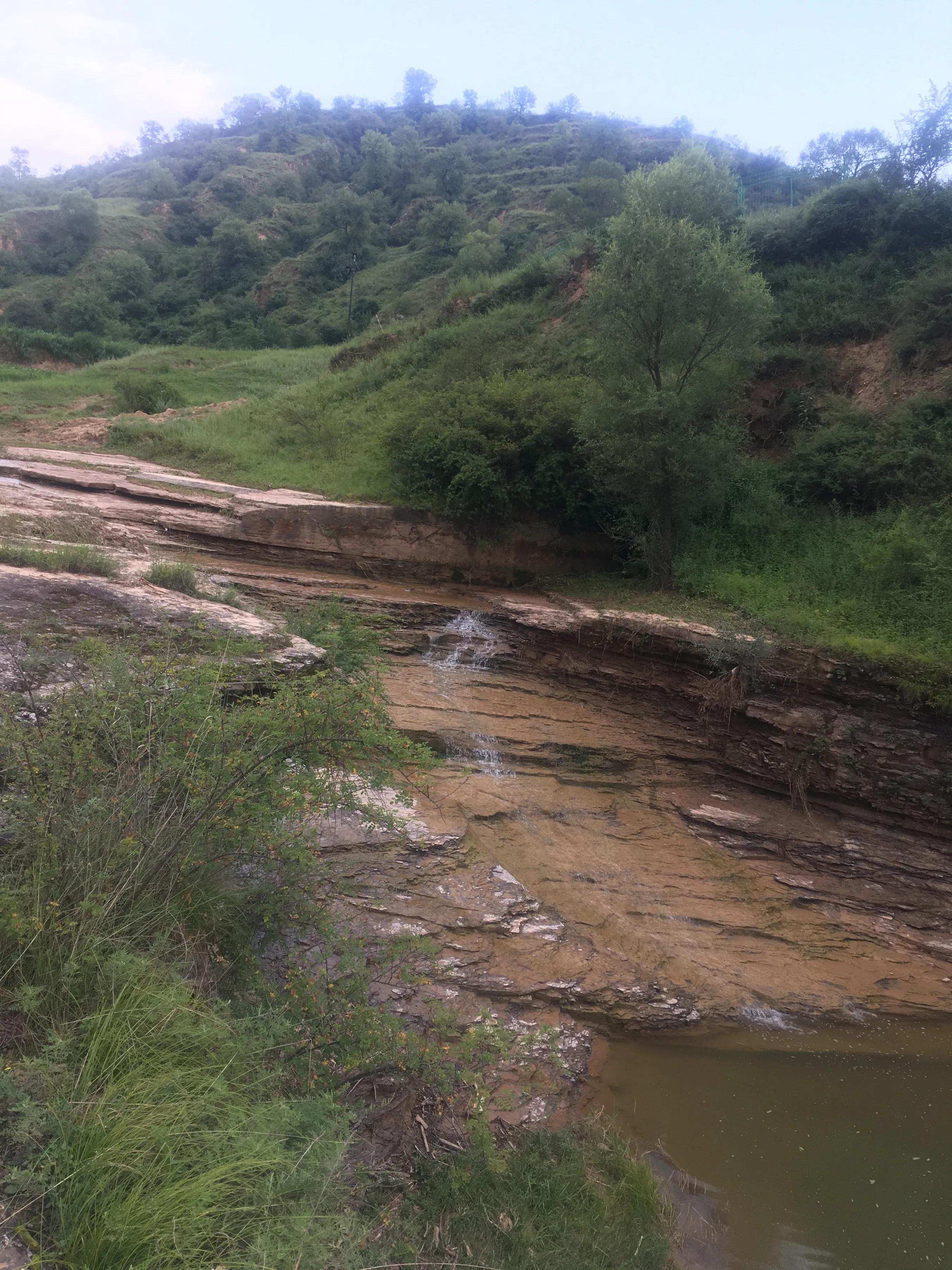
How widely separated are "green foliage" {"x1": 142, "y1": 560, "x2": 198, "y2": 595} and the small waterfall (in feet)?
11.9

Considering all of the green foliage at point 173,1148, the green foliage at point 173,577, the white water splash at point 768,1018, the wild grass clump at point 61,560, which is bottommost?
the white water splash at point 768,1018

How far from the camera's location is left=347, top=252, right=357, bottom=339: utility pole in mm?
36562

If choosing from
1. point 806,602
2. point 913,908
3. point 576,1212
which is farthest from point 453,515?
point 576,1212

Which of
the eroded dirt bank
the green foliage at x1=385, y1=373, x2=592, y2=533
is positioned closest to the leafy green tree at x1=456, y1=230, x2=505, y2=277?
the green foliage at x1=385, y1=373, x2=592, y2=533

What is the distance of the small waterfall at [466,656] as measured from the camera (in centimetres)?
917

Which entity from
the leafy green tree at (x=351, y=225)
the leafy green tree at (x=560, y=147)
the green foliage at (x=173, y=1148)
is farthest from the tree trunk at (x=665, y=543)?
the leafy green tree at (x=560, y=147)

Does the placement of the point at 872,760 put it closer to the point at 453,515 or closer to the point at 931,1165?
the point at 931,1165

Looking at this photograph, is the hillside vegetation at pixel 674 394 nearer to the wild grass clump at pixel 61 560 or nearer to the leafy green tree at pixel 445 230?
the leafy green tree at pixel 445 230

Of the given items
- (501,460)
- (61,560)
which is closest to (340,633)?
(61,560)

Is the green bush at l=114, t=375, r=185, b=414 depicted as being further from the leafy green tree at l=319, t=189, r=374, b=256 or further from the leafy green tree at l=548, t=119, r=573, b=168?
the leafy green tree at l=548, t=119, r=573, b=168

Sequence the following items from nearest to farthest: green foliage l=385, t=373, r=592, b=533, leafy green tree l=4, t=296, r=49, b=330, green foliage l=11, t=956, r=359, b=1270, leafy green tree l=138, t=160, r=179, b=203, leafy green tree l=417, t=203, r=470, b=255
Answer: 1. green foliage l=11, t=956, r=359, b=1270
2. green foliage l=385, t=373, r=592, b=533
3. leafy green tree l=4, t=296, r=49, b=330
4. leafy green tree l=417, t=203, r=470, b=255
5. leafy green tree l=138, t=160, r=179, b=203

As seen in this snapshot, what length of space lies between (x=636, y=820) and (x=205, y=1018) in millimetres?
6373

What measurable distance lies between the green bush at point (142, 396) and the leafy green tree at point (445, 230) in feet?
78.0

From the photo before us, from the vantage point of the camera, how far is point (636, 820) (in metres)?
8.75
